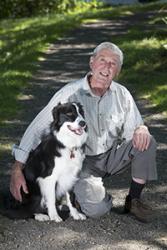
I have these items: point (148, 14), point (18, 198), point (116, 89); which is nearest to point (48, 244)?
point (18, 198)

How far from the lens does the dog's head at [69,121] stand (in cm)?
477

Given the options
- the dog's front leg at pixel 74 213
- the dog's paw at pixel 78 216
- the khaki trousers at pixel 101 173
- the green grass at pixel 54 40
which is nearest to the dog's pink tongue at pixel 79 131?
the khaki trousers at pixel 101 173

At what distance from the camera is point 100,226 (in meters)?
5.11

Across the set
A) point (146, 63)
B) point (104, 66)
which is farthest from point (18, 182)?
point (146, 63)

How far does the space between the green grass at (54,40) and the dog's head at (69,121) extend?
4.53 meters

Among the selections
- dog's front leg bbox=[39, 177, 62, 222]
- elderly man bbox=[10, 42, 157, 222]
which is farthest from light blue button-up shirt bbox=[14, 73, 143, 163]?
dog's front leg bbox=[39, 177, 62, 222]

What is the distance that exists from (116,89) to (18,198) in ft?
4.15

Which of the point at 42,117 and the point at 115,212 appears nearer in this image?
the point at 42,117

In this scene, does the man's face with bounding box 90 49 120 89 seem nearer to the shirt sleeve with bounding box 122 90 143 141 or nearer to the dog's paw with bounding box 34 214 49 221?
the shirt sleeve with bounding box 122 90 143 141

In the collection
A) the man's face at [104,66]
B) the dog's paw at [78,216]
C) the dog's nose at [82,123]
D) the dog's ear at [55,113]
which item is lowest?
the dog's paw at [78,216]

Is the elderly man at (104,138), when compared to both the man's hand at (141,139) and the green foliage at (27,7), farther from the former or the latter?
the green foliage at (27,7)

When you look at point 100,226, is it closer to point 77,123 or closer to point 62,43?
point 77,123

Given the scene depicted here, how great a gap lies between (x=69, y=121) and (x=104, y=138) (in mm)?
641

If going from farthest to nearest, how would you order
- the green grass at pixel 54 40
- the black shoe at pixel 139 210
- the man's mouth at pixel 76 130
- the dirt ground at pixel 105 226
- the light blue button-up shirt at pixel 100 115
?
the green grass at pixel 54 40 → the black shoe at pixel 139 210 → the light blue button-up shirt at pixel 100 115 → the man's mouth at pixel 76 130 → the dirt ground at pixel 105 226
